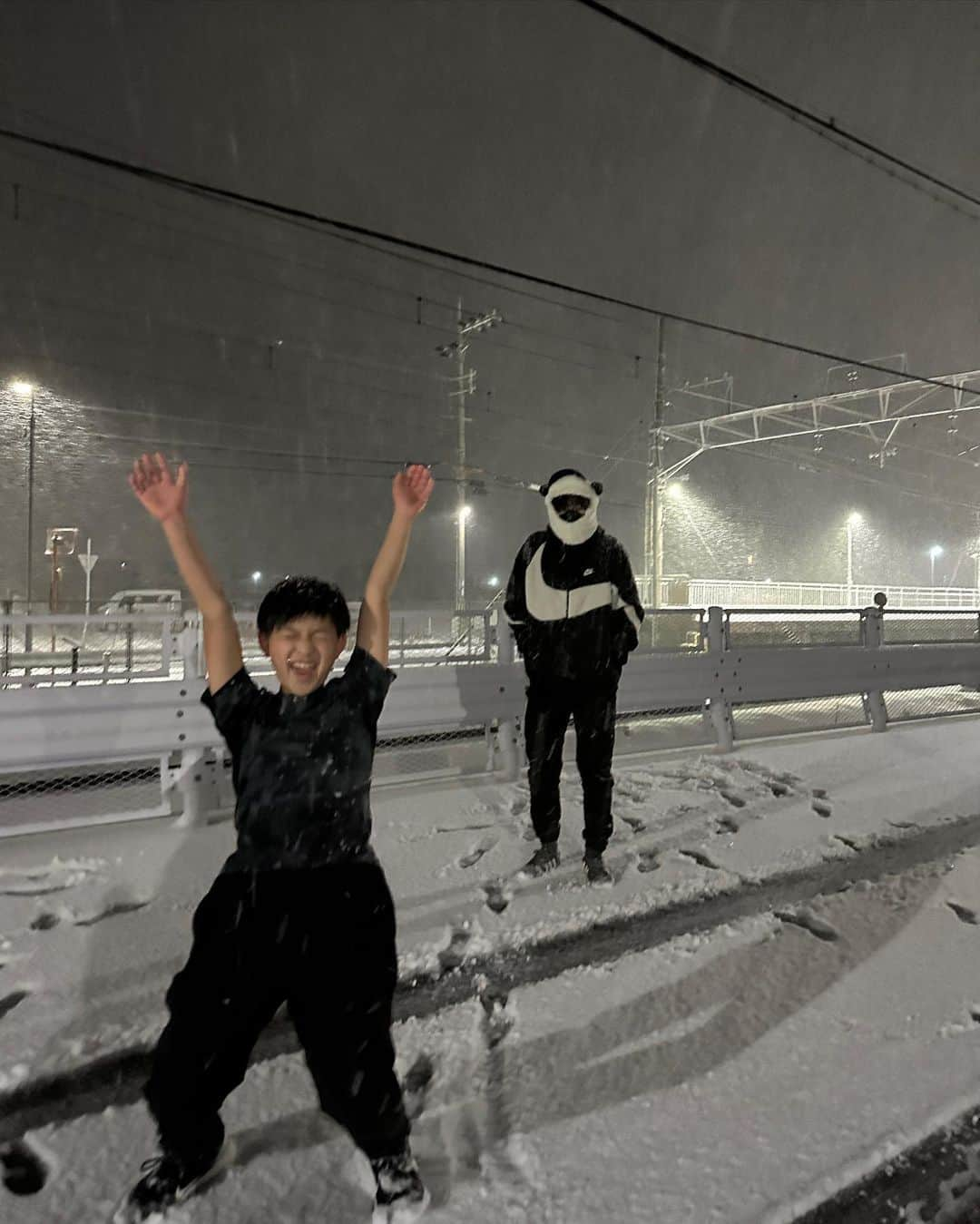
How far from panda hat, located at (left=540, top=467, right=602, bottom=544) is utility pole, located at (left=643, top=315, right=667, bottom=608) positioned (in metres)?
23.2

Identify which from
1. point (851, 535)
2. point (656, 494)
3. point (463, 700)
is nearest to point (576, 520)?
point (463, 700)

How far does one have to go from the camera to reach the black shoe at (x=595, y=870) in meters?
3.82

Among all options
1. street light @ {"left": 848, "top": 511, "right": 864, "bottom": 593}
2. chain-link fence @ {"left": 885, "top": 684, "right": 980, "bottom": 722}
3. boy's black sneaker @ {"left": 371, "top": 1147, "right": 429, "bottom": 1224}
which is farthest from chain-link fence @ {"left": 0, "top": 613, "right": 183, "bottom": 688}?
street light @ {"left": 848, "top": 511, "right": 864, "bottom": 593}

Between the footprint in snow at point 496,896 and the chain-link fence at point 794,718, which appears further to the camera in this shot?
the chain-link fence at point 794,718

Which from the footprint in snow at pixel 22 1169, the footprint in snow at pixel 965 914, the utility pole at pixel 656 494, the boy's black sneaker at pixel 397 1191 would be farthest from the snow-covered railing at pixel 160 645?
the utility pole at pixel 656 494

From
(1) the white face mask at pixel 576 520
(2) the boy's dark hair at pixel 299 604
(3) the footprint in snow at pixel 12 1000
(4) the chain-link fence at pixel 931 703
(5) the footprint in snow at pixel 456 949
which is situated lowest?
(3) the footprint in snow at pixel 12 1000

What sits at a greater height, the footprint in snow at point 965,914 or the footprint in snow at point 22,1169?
the footprint in snow at point 965,914

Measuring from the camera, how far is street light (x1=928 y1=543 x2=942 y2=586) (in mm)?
62250

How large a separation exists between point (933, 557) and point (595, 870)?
68.5 m

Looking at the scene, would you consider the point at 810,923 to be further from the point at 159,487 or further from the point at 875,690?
the point at 875,690

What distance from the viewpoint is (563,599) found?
12.8 feet

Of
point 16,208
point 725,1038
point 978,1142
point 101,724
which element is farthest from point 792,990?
point 16,208

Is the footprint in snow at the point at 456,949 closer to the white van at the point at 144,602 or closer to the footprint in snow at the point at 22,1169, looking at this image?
the footprint in snow at the point at 22,1169

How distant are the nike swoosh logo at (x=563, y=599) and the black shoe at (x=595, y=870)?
3.82ft
